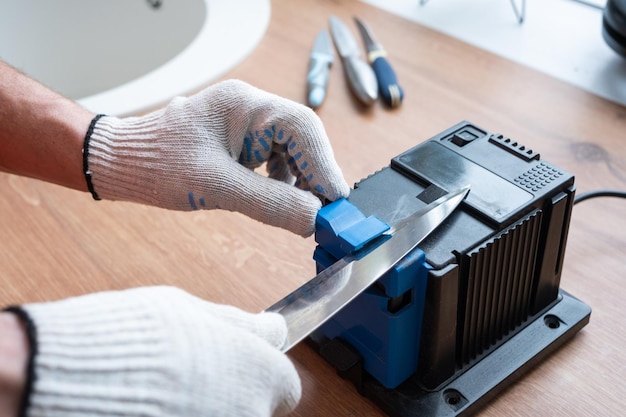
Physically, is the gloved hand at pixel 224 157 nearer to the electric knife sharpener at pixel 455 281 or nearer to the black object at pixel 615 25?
the electric knife sharpener at pixel 455 281

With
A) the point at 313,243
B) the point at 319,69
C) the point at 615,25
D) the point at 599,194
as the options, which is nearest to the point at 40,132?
the point at 313,243

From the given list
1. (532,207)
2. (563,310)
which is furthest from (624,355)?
(532,207)

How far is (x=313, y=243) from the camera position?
690mm

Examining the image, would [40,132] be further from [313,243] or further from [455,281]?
[455,281]

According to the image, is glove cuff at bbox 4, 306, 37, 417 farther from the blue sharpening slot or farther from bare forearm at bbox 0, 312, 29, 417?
the blue sharpening slot

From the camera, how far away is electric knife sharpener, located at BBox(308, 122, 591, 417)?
1.65 ft

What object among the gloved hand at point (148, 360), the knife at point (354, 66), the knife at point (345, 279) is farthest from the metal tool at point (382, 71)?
the gloved hand at point (148, 360)

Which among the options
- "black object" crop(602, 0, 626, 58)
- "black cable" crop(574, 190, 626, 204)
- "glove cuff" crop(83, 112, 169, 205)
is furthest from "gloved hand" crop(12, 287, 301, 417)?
"black object" crop(602, 0, 626, 58)

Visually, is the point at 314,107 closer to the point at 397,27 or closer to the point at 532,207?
the point at 397,27

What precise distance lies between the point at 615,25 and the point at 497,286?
49cm

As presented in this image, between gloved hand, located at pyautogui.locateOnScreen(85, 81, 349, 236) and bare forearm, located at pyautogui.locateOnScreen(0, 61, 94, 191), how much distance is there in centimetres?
3

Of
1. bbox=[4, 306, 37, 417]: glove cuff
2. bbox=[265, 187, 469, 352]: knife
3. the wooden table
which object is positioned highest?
bbox=[4, 306, 37, 417]: glove cuff

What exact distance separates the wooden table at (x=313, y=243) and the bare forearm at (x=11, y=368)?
26cm

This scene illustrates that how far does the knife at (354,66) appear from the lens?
86 centimetres
